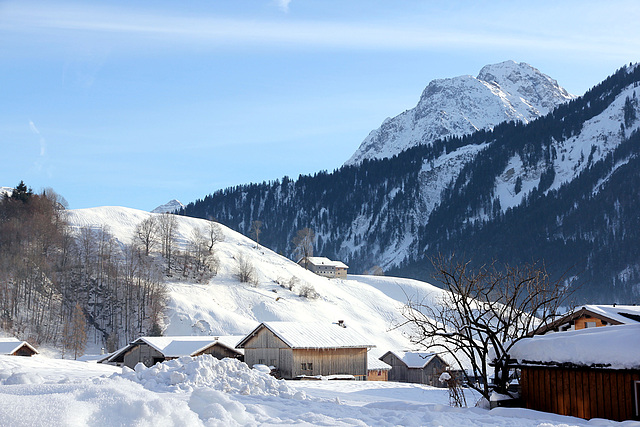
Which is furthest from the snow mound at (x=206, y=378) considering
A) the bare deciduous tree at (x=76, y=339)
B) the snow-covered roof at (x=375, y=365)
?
the bare deciduous tree at (x=76, y=339)

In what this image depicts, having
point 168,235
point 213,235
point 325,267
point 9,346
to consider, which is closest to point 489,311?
point 9,346

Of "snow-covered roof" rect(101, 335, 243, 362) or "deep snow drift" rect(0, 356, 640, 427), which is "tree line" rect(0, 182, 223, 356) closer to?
"snow-covered roof" rect(101, 335, 243, 362)

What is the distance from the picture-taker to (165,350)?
53500 millimetres

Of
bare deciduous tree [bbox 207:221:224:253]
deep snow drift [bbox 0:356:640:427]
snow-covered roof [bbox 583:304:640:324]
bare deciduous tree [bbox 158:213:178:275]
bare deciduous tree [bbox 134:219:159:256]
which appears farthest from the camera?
bare deciduous tree [bbox 207:221:224:253]

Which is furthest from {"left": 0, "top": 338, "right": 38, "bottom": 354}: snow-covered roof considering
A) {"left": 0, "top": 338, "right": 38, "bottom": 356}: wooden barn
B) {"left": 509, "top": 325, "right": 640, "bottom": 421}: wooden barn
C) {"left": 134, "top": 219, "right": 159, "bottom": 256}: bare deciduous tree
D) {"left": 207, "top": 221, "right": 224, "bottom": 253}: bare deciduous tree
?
{"left": 207, "top": 221, "right": 224, "bottom": 253}: bare deciduous tree

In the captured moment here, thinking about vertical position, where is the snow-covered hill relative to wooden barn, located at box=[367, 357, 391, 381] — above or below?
above

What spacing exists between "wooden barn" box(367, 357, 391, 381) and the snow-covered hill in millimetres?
14048

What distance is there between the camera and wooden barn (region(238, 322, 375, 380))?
161ft

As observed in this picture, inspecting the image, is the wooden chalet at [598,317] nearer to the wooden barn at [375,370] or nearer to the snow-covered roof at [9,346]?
the wooden barn at [375,370]

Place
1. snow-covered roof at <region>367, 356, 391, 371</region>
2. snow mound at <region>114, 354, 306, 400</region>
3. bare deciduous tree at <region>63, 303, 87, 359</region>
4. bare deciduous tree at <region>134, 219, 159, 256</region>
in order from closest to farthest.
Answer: snow mound at <region>114, 354, 306, 400</region> → snow-covered roof at <region>367, 356, 391, 371</region> → bare deciduous tree at <region>63, 303, 87, 359</region> → bare deciduous tree at <region>134, 219, 159, 256</region>

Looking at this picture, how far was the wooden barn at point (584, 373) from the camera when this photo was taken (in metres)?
12.6

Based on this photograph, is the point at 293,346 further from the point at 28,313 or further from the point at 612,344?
the point at 28,313

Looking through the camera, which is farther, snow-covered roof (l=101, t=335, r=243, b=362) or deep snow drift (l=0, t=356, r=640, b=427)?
snow-covered roof (l=101, t=335, r=243, b=362)

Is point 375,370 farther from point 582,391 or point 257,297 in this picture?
point 582,391
